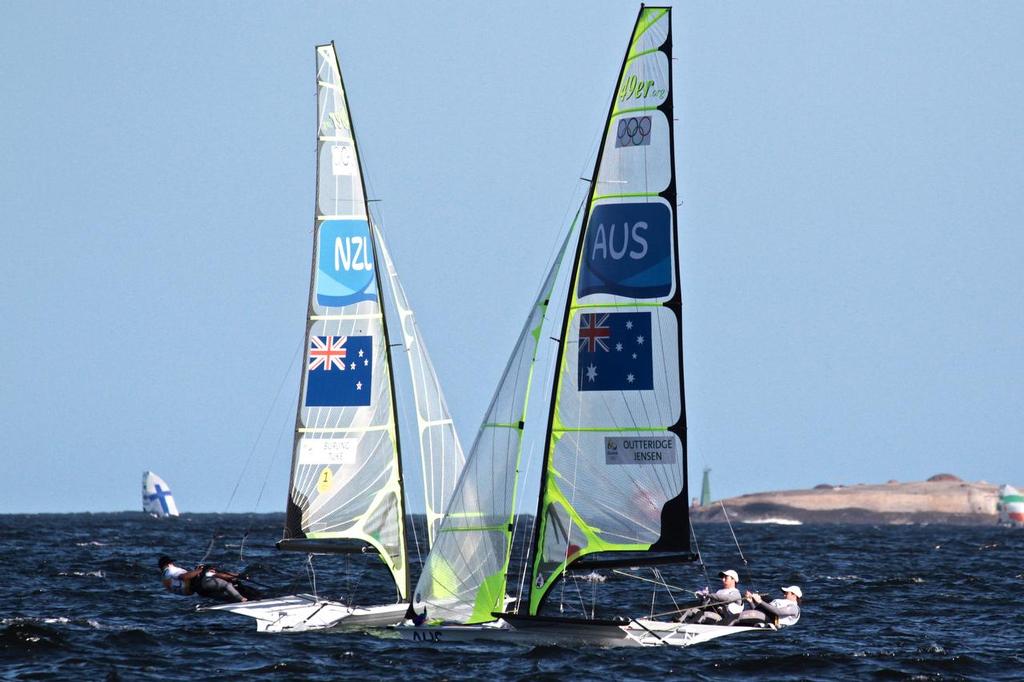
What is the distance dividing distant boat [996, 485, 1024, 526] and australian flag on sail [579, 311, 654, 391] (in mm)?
148767

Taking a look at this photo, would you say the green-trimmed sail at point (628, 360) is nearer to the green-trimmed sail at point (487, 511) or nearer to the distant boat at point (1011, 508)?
the green-trimmed sail at point (487, 511)

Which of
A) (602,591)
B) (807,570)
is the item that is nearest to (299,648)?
(602,591)

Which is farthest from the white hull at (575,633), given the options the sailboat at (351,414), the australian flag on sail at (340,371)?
the australian flag on sail at (340,371)

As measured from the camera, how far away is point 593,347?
2333 centimetres

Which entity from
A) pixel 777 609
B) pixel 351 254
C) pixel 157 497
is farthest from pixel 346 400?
pixel 157 497

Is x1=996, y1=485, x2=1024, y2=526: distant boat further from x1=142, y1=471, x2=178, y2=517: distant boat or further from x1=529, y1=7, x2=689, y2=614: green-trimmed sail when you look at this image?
x1=529, y1=7, x2=689, y2=614: green-trimmed sail

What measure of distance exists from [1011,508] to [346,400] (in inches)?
5891

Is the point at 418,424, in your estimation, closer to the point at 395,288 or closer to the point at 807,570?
the point at 395,288

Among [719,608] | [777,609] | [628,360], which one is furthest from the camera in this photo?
[777,609]

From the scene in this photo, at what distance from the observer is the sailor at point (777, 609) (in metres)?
24.9

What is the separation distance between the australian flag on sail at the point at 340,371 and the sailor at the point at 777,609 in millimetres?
7880

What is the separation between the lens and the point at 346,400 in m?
27.2

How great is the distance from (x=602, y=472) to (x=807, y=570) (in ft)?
91.2

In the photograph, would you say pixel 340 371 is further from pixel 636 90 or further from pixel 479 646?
pixel 636 90
